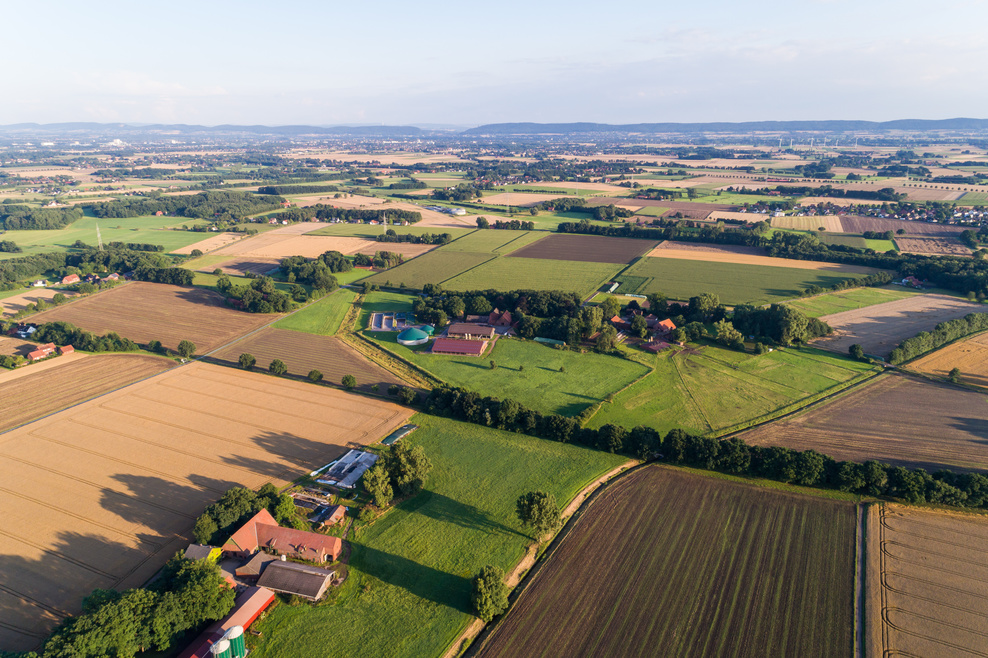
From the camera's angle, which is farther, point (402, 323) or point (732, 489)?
point (402, 323)

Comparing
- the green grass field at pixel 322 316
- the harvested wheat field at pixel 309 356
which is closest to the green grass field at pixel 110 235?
the green grass field at pixel 322 316

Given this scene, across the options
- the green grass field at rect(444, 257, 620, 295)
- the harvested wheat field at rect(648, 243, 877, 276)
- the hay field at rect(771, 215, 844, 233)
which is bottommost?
the green grass field at rect(444, 257, 620, 295)

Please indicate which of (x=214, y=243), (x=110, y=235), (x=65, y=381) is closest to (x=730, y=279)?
(x=65, y=381)

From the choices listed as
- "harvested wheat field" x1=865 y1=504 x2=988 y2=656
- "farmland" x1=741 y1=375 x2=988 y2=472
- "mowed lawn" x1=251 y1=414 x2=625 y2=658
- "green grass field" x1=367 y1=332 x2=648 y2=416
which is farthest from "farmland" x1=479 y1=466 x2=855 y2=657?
"green grass field" x1=367 y1=332 x2=648 y2=416

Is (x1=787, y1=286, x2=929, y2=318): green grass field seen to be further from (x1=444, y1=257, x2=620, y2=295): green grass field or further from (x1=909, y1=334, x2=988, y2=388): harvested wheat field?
(x1=444, y1=257, x2=620, y2=295): green grass field

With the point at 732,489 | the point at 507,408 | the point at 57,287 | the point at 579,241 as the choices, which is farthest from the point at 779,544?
the point at 57,287

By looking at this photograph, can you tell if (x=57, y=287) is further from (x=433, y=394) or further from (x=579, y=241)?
(x=579, y=241)

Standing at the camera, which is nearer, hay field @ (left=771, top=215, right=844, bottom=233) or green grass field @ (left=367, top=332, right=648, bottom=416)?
green grass field @ (left=367, top=332, right=648, bottom=416)
